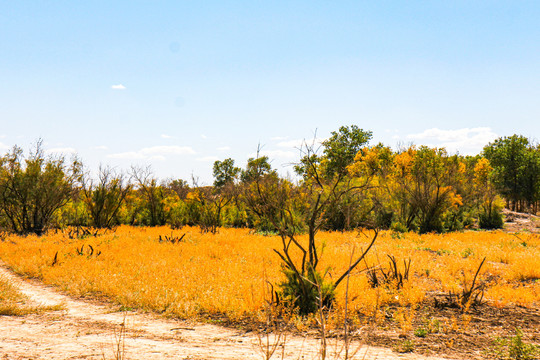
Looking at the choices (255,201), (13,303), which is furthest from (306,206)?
(13,303)

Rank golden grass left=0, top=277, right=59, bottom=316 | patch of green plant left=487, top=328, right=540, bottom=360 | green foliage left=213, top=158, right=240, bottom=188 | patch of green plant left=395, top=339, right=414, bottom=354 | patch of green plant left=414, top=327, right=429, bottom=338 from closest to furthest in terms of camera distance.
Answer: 1. patch of green plant left=487, top=328, right=540, bottom=360
2. patch of green plant left=395, top=339, right=414, bottom=354
3. patch of green plant left=414, top=327, right=429, bottom=338
4. golden grass left=0, top=277, right=59, bottom=316
5. green foliage left=213, top=158, right=240, bottom=188

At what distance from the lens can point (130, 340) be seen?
550cm

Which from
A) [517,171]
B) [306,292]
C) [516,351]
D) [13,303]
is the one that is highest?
[517,171]

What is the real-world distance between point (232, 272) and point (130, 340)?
5.03 meters

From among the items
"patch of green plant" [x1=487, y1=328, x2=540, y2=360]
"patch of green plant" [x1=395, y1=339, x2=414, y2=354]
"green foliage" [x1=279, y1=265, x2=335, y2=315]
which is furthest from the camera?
"green foliage" [x1=279, y1=265, x2=335, y2=315]

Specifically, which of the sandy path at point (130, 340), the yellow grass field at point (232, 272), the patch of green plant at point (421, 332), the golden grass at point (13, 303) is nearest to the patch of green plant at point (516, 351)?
the patch of green plant at point (421, 332)

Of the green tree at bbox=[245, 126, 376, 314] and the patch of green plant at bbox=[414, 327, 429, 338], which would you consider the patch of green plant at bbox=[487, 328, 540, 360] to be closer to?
the patch of green plant at bbox=[414, 327, 429, 338]

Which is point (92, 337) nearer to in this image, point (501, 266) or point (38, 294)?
point (38, 294)

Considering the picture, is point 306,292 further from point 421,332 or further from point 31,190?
point 31,190

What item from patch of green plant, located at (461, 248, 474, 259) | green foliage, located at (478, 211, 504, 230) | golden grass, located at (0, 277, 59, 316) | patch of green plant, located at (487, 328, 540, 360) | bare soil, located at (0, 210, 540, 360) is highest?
green foliage, located at (478, 211, 504, 230)

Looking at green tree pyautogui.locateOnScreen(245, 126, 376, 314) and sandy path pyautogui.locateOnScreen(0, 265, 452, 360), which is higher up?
green tree pyautogui.locateOnScreen(245, 126, 376, 314)

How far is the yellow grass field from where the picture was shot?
7449mm

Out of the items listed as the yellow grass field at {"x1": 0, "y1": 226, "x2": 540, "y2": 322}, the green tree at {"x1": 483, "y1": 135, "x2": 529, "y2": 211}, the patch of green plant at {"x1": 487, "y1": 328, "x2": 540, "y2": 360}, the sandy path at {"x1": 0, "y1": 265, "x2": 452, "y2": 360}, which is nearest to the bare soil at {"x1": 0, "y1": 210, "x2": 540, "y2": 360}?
the sandy path at {"x1": 0, "y1": 265, "x2": 452, "y2": 360}

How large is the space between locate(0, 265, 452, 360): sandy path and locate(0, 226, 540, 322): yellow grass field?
604 mm
